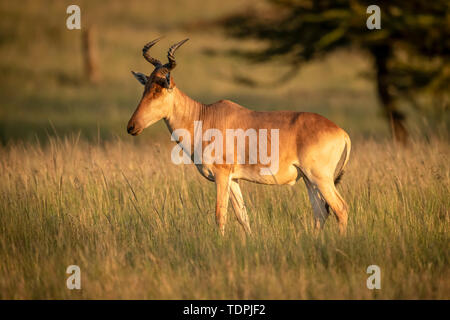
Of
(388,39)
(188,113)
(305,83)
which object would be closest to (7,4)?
(305,83)

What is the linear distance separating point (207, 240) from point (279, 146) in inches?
58.6

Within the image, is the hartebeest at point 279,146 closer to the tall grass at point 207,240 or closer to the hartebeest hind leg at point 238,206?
the hartebeest hind leg at point 238,206

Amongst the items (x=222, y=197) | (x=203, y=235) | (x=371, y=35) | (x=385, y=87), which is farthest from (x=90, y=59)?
(x=203, y=235)

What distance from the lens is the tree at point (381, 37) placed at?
529 inches

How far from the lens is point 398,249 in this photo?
6598 mm

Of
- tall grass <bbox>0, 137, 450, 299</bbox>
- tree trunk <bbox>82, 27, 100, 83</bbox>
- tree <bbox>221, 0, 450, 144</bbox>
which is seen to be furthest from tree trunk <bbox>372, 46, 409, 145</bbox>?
tree trunk <bbox>82, 27, 100, 83</bbox>

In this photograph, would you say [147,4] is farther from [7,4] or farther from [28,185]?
[28,185]

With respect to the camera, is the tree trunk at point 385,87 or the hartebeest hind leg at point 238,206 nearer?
the hartebeest hind leg at point 238,206

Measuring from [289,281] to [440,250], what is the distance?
1.89m

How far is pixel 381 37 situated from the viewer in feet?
45.2

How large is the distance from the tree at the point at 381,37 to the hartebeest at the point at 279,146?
19.4 feet

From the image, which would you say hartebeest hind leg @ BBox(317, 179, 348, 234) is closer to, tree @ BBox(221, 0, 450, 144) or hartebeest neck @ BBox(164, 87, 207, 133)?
hartebeest neck @ BBox(164, 87, 207, 133)

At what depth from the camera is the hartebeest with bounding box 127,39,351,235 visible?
7.21 meters

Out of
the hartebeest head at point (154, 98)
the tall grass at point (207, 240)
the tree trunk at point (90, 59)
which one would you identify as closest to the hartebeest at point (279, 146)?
the hartebeest head at point (154, 98)
